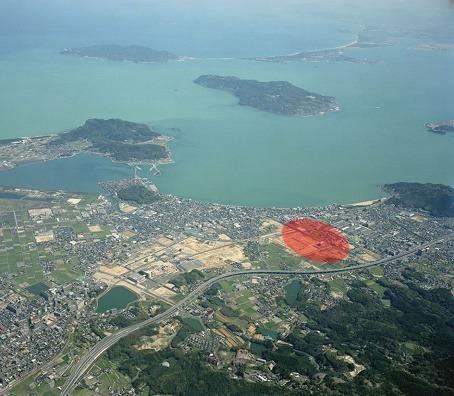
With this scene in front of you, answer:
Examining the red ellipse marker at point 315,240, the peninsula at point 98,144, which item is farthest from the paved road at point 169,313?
the peninsula at point 98,144

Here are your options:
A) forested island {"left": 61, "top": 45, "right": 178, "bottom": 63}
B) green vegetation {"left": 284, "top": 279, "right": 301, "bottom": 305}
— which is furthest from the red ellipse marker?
forested island {"left": 61, "top": 45, "right": 178, "bottom": 63}

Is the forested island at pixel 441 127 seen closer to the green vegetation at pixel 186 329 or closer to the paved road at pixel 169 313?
the paved road at pixel 169 313

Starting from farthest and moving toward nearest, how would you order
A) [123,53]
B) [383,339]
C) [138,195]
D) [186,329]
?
[123,53], [138,195], [186,329], [383,339]

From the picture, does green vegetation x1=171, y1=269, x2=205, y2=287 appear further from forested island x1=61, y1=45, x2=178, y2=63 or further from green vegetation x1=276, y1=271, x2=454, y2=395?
forested island x1=61, y1=45, x2=178, y2=63

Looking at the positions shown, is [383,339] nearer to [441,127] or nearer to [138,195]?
[138,195]

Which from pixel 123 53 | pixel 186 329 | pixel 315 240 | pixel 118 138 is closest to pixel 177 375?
pixel 186 329
